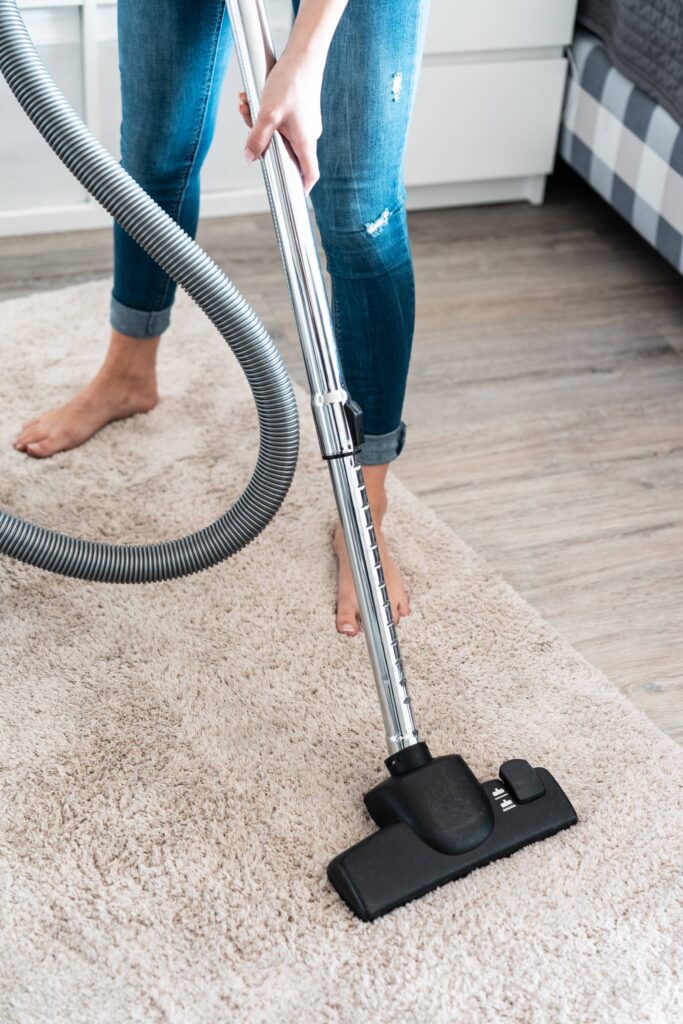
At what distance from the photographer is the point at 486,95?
1996 millimetres

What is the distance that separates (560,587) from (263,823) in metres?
0.46

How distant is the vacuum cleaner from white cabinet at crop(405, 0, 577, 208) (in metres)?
1.10

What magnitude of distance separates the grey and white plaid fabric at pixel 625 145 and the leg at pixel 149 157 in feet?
2.44

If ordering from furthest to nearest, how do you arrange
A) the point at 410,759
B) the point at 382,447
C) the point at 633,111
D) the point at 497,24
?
the point at 497,24, the point at 633,111, the point at 382,447, the point at 410,759

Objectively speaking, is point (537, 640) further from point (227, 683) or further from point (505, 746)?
point (227, 683)

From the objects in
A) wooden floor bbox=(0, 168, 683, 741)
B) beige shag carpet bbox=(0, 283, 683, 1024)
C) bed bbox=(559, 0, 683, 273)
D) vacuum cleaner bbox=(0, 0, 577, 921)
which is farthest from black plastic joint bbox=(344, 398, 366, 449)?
bed bbox=(559, 0, 683, 273)

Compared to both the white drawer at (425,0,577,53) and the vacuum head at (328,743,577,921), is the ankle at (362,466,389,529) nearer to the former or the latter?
the vacuum head at (328,743,577,921)

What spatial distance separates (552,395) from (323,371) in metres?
0.77

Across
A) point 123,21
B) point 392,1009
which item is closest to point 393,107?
point 123,21

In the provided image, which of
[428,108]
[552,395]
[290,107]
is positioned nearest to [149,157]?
[290,107]

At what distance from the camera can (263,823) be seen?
1.00 metres

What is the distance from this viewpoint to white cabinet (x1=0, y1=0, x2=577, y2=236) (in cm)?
184

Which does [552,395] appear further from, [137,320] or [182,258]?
[182,258]

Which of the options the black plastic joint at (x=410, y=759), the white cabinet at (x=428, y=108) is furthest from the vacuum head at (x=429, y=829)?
the white cabinet at (x=428, y=108)
